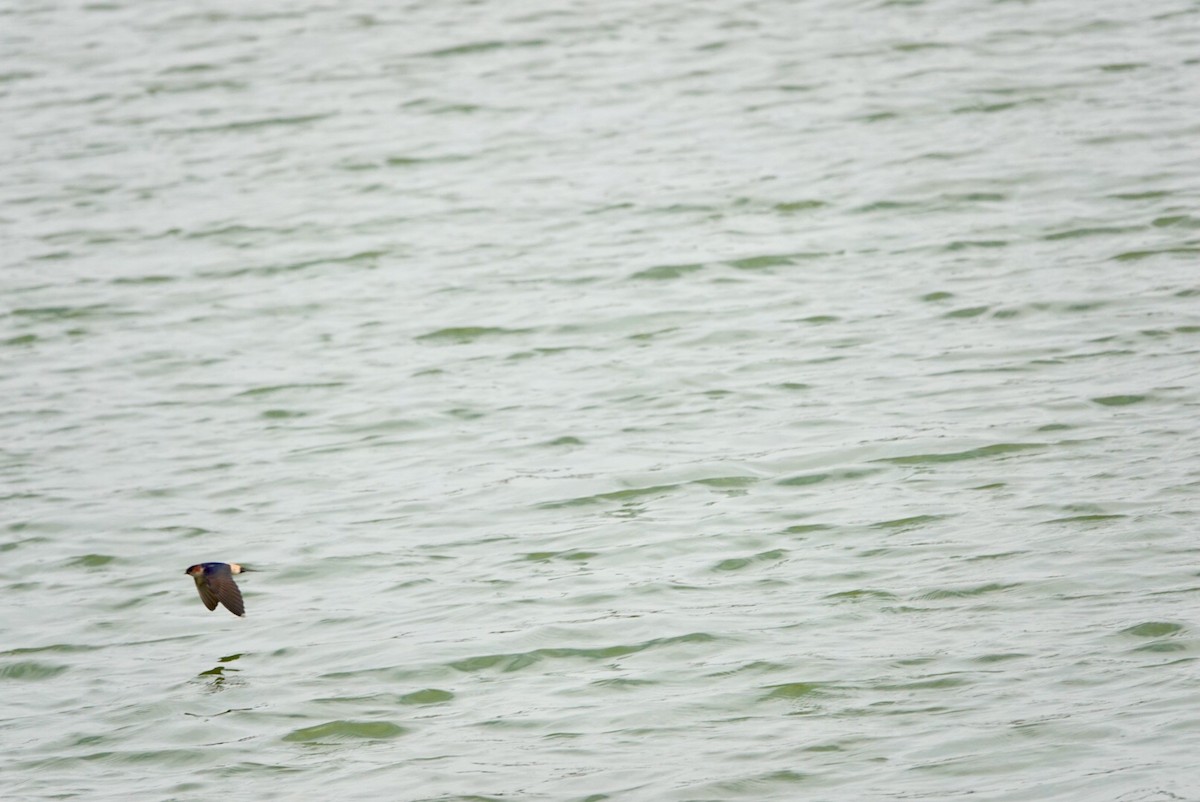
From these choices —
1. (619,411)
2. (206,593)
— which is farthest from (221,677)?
(619,411)

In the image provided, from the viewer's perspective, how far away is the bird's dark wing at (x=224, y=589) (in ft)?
19.1

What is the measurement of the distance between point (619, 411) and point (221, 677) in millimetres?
2704

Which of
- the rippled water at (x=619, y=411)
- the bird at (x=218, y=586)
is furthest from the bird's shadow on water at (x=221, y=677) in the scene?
the bird at (x=218, y=586)

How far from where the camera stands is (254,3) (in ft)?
53.4

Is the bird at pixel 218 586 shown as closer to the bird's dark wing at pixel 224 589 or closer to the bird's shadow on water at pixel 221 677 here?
the bird's dark wing at pixel 224 589

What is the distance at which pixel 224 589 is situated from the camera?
5.82 metres

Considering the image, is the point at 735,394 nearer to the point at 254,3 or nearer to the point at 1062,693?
the point at 1062,693

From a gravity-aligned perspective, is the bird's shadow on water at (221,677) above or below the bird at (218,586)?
below

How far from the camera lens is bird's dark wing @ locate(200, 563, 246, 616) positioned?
5809 millimetres

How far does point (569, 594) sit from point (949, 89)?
6713 mm

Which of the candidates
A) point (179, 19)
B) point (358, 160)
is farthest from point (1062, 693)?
point (179, 19)

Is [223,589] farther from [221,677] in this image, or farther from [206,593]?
[221,677]

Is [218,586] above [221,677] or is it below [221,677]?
above

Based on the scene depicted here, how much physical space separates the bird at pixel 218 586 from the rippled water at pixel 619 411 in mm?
258
